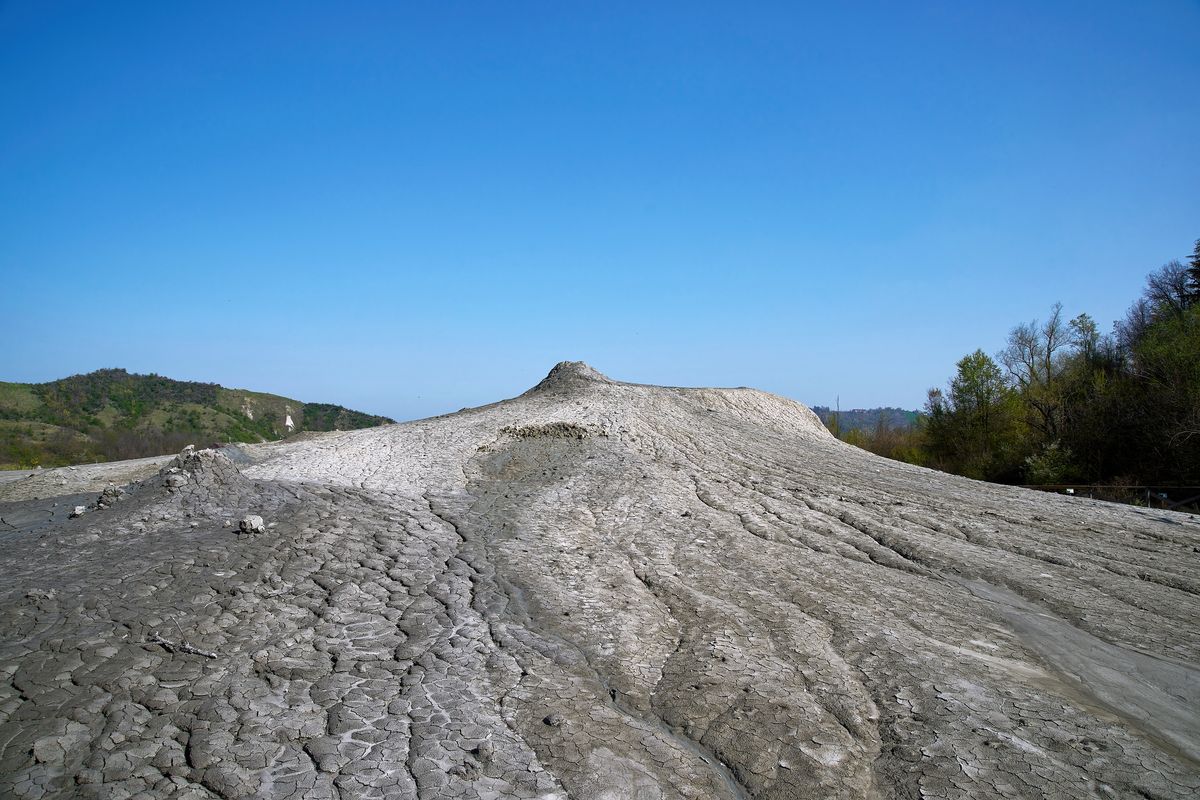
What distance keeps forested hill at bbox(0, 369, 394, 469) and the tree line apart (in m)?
30.4

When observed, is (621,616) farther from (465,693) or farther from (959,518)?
(959,518)

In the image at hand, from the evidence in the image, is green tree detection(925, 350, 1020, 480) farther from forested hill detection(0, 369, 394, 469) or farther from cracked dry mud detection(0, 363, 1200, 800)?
forested hill detection(0, 369, 394, 469)

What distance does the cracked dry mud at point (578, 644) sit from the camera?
357 cm

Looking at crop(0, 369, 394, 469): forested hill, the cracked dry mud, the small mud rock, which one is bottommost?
the cracked dry mud

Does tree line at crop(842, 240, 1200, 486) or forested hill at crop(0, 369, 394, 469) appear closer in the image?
tree line at crop(842, 240, 1200, 486)

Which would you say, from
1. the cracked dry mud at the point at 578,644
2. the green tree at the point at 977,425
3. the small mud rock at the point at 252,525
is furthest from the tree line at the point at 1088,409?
the small mud rock at the point at 252,525

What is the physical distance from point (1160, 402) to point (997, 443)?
7594 millimetres

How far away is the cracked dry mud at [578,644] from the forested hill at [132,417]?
27.2 m

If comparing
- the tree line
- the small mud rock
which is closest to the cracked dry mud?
the small mud rock

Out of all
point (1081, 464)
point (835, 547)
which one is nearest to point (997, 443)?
point (1081, 464)

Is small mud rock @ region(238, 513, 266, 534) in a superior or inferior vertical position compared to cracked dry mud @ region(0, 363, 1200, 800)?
superior

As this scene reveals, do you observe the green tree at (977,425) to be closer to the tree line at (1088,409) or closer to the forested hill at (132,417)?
the tree line at (1088,409)

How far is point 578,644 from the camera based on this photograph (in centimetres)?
513

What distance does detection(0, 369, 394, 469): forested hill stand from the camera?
3412 centimetres
